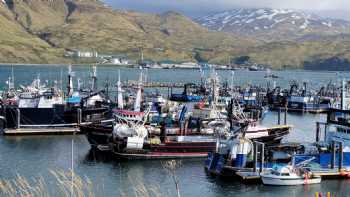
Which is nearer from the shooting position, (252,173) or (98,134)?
(252,173)

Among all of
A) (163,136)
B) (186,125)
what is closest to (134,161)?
(163,136)

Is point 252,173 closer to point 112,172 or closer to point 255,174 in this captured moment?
point 255,174

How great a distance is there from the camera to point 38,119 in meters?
77.1

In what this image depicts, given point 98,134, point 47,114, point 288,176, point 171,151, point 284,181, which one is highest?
point 47,114

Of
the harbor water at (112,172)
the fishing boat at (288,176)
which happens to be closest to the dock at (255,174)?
the harbor water at (112,172)

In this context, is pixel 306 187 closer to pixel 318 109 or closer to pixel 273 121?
pixel 273 121

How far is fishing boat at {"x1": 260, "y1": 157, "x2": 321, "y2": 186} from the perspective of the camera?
47.4 meters

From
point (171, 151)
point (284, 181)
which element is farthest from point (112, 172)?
point (284, 181)

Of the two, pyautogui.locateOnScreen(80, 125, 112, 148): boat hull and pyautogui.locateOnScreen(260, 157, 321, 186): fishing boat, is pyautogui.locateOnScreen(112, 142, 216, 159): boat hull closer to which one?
pyautogui.locateOnScreen(80, 125, 112, 148): boat hull

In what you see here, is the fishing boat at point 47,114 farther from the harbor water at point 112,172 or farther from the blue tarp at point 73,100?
the harbor water at point 112,172

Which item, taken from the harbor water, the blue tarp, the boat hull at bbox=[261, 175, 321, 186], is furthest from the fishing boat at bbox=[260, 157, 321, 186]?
the blue tarp

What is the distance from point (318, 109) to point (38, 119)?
207ft

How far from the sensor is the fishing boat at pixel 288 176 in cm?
4744

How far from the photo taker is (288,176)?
4772 cm
